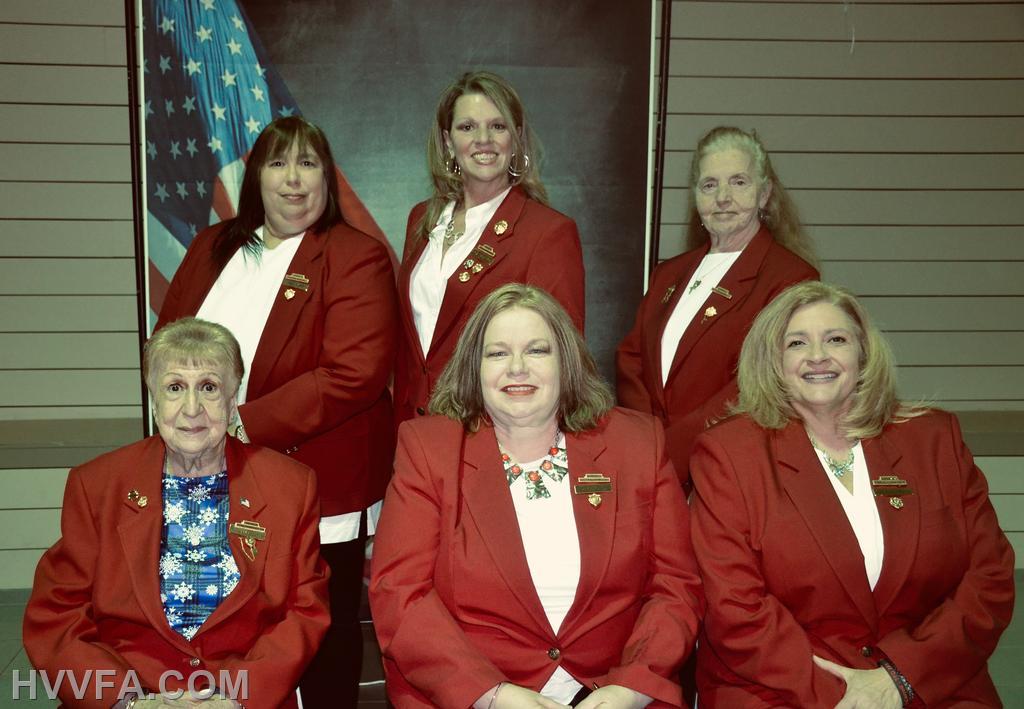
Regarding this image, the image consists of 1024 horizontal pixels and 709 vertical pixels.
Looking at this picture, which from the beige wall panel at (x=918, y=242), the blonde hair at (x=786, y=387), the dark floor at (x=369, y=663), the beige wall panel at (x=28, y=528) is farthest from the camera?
the beige wall panel at (x=918, y=242)

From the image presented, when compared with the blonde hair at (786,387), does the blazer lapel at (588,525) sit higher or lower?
lower

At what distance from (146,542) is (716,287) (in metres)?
1.68

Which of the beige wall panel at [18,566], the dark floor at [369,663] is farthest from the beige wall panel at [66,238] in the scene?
the dark floor at [369,663]

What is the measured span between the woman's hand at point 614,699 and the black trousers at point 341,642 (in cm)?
90

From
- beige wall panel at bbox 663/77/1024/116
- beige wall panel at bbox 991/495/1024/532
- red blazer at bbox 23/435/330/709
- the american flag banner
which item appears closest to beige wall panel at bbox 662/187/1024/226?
beige wall panel at bbox 663/77/1024/116

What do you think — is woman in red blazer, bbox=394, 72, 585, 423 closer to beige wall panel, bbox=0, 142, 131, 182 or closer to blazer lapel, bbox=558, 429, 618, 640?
blazer lapel, bbox=558, 429, 618, 640

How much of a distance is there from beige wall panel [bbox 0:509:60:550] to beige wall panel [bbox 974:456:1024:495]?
3.93m

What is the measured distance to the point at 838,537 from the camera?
7.89ft

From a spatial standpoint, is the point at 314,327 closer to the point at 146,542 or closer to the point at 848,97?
the point at 146,542

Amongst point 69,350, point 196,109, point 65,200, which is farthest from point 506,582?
point 65,200

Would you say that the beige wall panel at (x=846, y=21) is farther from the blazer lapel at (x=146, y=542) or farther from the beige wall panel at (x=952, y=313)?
the blazer lapel at (x=146, y=542)

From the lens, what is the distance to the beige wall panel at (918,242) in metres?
4.83

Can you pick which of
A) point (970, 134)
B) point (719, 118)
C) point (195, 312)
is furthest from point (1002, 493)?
point (195, 312)

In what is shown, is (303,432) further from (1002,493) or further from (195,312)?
(1002,493)
